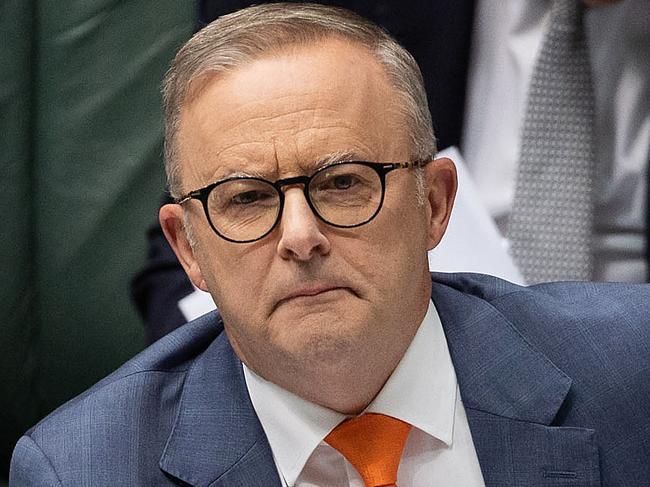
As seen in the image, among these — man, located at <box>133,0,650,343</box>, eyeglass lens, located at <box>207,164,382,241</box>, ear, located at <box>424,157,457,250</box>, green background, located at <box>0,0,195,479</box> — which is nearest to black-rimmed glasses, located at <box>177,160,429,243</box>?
eyeglass lens, located at <box>207,164,382,241</box>

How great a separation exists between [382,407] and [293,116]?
0.30m

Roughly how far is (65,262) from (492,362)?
115cm

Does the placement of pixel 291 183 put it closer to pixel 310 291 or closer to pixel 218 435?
pixel 310 291

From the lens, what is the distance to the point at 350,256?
3.83 ft

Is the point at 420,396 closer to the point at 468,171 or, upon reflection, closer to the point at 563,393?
the point at 563,393

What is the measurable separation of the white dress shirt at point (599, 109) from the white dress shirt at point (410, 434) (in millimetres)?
722

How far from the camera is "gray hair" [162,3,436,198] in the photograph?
1.23m

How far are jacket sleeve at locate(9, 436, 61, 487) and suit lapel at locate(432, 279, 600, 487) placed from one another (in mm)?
417

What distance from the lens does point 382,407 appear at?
1.26m

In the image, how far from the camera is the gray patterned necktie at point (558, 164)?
1.89 metres

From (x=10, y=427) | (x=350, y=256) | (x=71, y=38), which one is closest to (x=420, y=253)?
(x=350, y=256)

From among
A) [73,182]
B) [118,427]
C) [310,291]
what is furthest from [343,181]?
[73,182]

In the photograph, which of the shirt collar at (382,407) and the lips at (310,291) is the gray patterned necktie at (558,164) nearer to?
the shirt collar at (382,407)

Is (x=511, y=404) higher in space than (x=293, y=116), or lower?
lower
